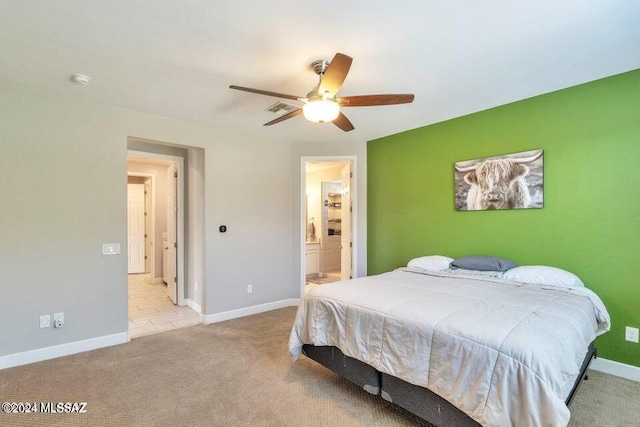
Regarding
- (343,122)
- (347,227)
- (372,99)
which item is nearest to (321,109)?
(372,99)

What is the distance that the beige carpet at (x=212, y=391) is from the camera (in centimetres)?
208

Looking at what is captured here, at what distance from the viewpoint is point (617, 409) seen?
2.18 m

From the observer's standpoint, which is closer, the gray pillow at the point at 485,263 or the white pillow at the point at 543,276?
the white pillow at the point at 543,276

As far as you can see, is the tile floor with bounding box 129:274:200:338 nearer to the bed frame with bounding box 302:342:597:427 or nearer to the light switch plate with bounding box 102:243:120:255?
the light switch plate with bounding box 102:243:120:255

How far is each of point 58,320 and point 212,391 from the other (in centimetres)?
181

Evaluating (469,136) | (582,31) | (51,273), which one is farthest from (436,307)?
(51,273)

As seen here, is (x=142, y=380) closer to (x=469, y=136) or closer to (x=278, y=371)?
(x=278, y=371)

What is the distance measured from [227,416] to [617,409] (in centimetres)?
269

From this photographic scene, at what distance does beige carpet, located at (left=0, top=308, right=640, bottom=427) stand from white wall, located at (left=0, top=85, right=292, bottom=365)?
50 centimetres

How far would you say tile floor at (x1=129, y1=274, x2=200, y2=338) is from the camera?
387 cm

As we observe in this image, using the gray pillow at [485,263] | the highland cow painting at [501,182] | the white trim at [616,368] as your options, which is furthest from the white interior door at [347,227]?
the white trim at [616,368]

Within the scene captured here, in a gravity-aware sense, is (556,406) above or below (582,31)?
below

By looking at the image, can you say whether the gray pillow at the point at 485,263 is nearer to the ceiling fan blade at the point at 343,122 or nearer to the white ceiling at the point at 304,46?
the white ceiling at the point at 304,46

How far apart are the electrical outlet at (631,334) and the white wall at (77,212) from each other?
4.04 metres
